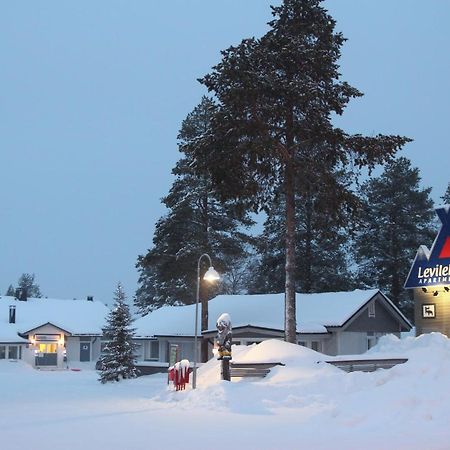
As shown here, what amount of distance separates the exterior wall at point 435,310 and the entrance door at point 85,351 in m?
34.0

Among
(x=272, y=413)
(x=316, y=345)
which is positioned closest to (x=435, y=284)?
(x=316, y=345)

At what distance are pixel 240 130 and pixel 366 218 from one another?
30118 mm

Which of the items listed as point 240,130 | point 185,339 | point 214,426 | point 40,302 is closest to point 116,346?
point 185,339

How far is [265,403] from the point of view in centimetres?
1948

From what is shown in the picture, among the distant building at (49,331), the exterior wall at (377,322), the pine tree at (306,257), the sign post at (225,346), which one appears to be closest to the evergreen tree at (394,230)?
the pine tree at (306,257)

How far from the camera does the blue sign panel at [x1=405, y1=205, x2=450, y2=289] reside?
3378 cm

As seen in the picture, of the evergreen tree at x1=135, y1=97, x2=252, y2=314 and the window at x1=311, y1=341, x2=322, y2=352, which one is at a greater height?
the evergreen tree at x1=135, y1=97, x2=252, y2=314

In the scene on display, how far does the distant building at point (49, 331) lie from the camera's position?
183 feet

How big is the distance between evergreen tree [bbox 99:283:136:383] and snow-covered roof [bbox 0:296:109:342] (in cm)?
2001

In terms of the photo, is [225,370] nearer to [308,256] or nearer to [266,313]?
[266,313]

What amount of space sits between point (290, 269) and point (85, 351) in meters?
36.0

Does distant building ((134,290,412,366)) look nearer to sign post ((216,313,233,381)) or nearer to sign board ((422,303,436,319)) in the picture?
sign board ((422,303,436,319))

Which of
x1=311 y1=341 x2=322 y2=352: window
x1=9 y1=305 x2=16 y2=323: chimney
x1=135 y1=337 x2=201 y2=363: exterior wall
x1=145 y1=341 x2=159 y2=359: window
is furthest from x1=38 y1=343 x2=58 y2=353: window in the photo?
x1=311 y1=341 x2=322 y2=352: window

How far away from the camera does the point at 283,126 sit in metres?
30.6
